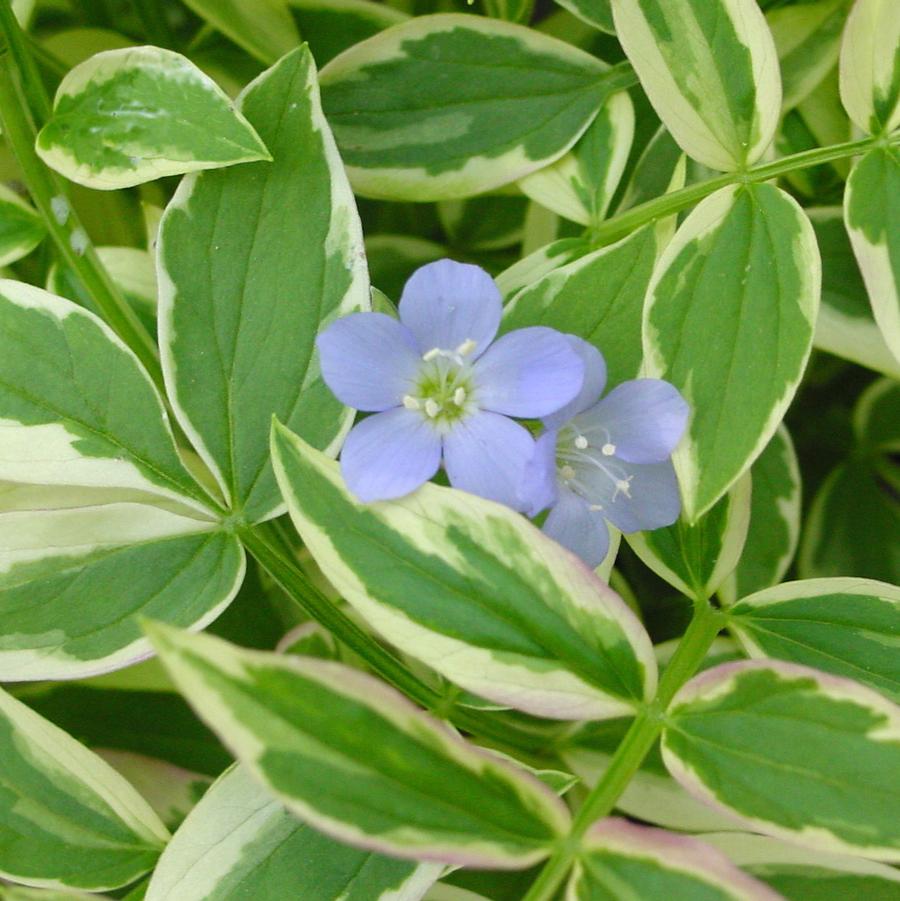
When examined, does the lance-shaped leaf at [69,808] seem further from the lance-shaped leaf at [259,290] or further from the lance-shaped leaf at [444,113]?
the lance-shaped leaf at [444,113]

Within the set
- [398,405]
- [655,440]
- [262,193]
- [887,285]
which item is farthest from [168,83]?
[887,285]

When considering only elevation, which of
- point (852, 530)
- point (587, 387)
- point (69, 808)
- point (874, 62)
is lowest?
point (69, 808)

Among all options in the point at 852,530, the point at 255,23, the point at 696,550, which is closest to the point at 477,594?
the point at 696,550

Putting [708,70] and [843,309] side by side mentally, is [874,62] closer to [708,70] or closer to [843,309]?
[708,70]

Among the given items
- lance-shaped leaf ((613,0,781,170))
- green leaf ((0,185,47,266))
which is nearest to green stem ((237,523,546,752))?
green leaf ((0,185,47,266))

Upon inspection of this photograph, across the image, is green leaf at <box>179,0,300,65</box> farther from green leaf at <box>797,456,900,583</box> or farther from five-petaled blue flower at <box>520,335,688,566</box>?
green leaf at <box>797,456,900,583</box>
